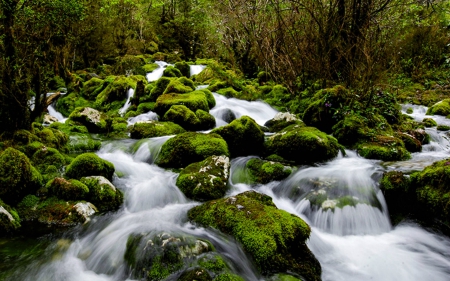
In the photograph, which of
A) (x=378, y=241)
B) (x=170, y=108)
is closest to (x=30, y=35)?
(x=170, y=108)

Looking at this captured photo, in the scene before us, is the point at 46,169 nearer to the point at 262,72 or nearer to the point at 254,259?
the point at 254,259

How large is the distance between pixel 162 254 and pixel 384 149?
5.48m

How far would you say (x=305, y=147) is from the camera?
6625 millimetres

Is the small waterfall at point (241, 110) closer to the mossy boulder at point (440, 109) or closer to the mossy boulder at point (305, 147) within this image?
the mossy boulder at point (305, 147)

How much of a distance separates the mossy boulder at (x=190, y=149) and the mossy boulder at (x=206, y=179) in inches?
22.5

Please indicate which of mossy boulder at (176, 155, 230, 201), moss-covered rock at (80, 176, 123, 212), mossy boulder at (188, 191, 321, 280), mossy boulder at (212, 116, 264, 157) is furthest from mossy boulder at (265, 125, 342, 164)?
moss-covered rock at (80, 176, 123, 212)

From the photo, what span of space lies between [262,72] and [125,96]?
20.0ft

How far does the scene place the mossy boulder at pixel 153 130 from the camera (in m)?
8.62

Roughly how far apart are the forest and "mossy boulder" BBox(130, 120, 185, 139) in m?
0.05

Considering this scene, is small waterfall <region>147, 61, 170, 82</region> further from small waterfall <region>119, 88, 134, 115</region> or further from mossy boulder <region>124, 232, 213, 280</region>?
mossy boulder <region>124, 232, 213, 280</region>

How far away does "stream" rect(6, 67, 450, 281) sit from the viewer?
146 inches

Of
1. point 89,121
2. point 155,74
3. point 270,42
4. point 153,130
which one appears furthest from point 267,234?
point 155,74

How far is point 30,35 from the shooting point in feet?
21.1

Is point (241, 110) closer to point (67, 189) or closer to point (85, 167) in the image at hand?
point (85, 167)
